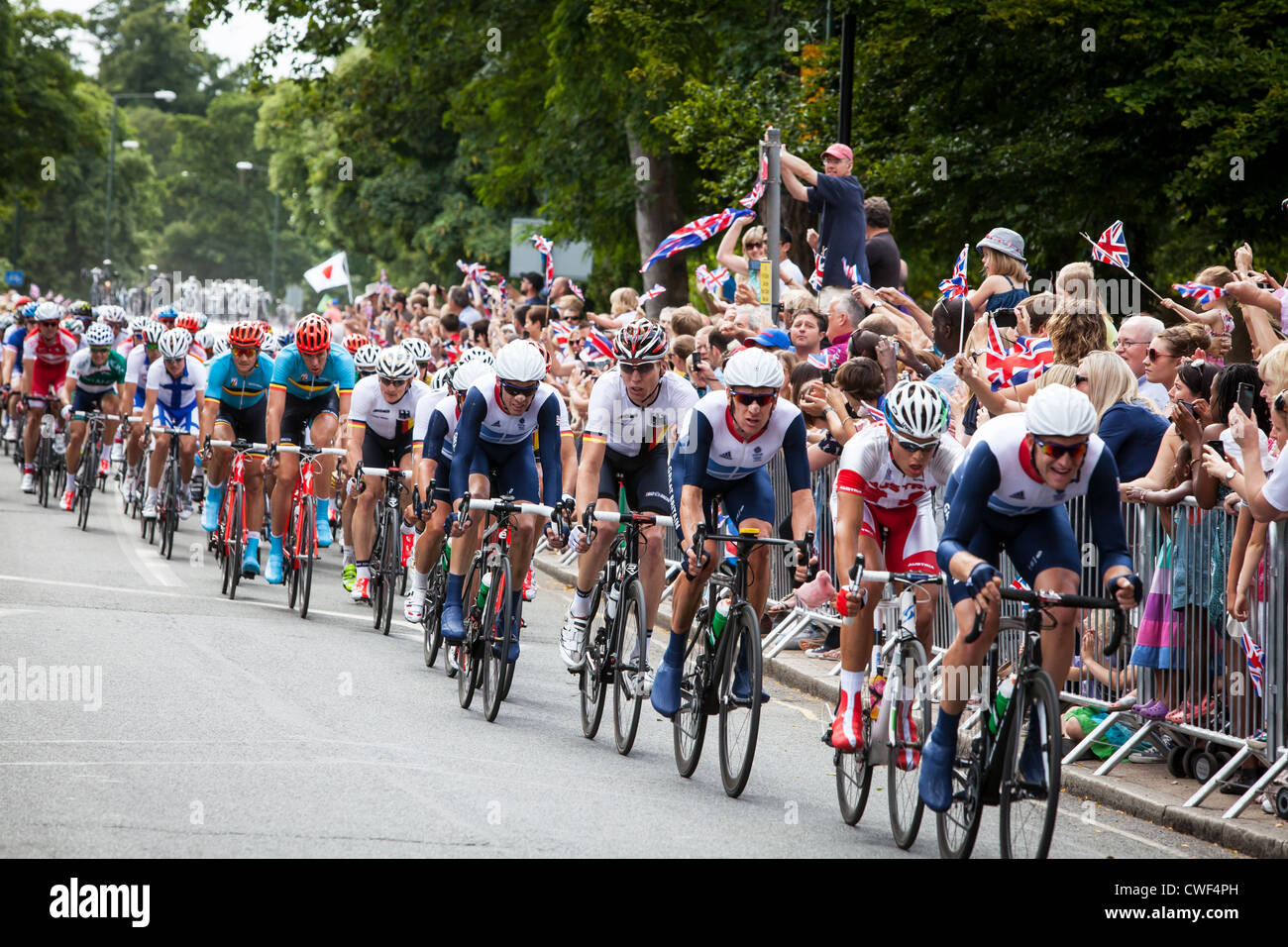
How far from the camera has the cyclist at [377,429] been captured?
1290cm

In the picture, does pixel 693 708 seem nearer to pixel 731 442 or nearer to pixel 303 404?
pixel 731 442

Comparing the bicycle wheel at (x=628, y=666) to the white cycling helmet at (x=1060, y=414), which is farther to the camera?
the bicycle wheel at (x=628, y=666)

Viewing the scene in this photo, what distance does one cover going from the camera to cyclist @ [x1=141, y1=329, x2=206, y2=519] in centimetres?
1680

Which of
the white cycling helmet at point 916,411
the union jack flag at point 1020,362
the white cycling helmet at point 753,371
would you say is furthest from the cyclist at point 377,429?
the white cycling helmet at point 916,411

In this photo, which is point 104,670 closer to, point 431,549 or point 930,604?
point 431,549

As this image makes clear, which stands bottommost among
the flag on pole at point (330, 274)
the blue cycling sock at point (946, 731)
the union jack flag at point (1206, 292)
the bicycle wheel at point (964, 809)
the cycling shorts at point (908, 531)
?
the bicycle wheel at point (964, 809)

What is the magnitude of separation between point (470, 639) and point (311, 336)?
179 inches

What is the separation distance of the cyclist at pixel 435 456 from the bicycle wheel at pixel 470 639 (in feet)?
1.84

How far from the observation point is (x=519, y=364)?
9898 millimetres

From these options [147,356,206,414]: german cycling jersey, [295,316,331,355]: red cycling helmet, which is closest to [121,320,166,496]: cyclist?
[147,356,206,414]: german cycling jersey

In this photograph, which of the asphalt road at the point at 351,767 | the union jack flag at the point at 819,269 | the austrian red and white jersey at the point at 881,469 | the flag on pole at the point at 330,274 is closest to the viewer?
the asphalt road at the point at 351,767

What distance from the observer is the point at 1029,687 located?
6457 mm

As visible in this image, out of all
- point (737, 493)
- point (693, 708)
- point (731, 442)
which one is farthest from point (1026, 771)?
point (737, 493)

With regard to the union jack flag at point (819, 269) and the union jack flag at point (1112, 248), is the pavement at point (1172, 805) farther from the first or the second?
the union jack flag at point (819, 269)
